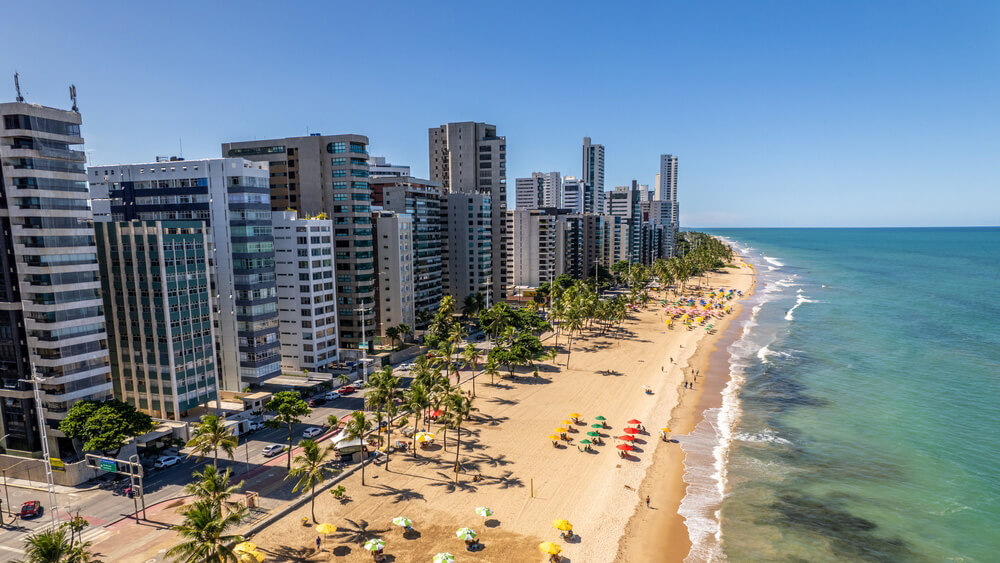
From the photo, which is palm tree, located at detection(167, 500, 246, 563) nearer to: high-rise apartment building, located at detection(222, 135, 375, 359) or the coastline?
the coastline

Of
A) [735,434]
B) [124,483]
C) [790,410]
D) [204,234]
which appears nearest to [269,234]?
[204,234]

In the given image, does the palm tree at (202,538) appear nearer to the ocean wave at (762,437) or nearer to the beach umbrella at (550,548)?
the beach umbrella at (550,548)

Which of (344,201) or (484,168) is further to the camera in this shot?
(484,168)

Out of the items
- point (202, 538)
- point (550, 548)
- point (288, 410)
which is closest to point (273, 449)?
point (288, 410)

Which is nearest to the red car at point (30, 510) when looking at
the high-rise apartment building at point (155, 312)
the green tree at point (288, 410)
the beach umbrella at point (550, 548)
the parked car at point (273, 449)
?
the high-rise apartment building at point (155, 312)

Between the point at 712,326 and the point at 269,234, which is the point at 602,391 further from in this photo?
the point at 712,326

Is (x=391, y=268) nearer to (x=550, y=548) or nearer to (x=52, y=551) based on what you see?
(x=550, y=548)

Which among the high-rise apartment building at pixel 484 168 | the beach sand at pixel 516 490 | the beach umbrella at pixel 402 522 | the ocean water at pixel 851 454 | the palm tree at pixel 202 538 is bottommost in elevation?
the ocean water at pixel 851 454
